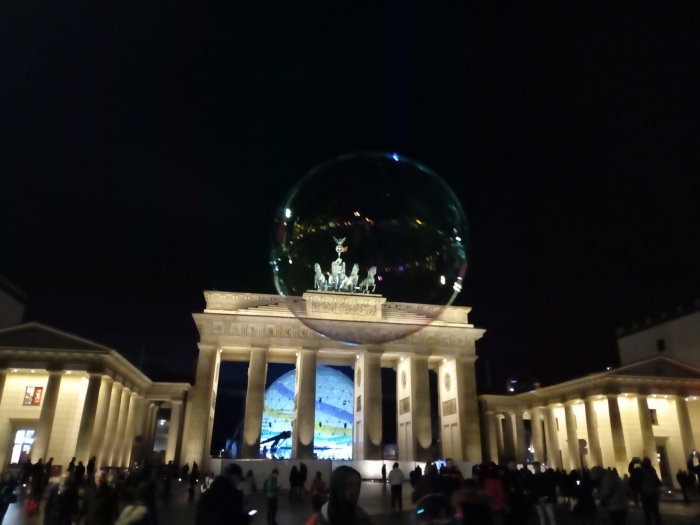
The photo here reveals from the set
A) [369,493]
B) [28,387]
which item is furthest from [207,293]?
[369,493]

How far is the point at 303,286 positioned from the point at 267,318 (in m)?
29.4

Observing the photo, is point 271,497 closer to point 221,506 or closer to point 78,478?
point 78,478

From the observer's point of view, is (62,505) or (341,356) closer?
(62,505)

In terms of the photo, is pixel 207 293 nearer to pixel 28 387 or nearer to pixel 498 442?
pixel 28 387

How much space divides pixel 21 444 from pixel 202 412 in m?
13.4

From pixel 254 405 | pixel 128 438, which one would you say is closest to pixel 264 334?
pixel 254 405

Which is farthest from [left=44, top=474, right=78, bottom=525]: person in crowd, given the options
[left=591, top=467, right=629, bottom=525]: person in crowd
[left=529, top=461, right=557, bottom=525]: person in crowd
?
[left=591, top=467, right=629, bottom=525]: person in crowd

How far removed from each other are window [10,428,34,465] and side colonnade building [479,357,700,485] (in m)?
37.4

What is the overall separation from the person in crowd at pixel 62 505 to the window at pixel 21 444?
114 ft

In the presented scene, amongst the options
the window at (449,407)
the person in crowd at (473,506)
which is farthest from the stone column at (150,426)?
the person in crowd at (473,506)

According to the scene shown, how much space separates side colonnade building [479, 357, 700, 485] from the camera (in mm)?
41125

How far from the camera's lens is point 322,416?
52000 millimetres

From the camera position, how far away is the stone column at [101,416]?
122ft

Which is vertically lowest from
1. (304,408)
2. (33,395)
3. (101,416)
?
(101,416)
